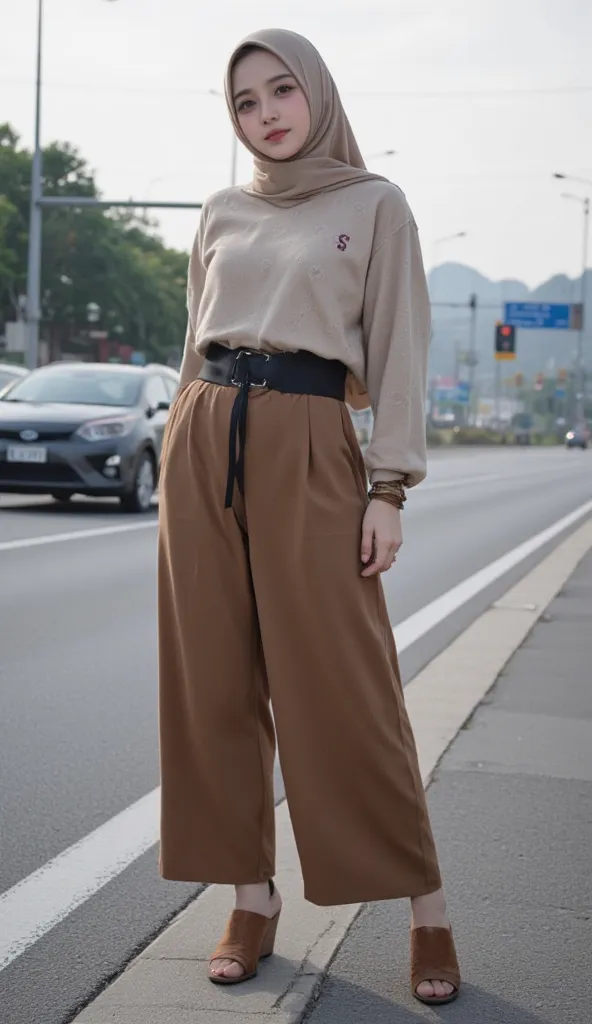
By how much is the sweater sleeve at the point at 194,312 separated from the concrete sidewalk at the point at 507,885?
1.20 meters

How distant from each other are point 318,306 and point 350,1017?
50.6 inches

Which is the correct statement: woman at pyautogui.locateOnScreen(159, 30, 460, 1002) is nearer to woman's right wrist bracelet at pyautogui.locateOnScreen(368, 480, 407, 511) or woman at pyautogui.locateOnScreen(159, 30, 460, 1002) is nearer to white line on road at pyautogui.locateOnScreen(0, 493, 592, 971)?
woman's right wrist bracelet at pyautogui.locateOnScreen(368, 480, 407, 511)

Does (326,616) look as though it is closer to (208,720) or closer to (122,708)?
(208,720)

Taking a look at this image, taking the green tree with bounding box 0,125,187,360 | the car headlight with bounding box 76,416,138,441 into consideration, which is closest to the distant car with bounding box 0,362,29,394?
the car headlight with bounding box 76,416,138,441

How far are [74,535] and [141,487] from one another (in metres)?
2.72

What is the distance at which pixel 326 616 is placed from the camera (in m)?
2.90

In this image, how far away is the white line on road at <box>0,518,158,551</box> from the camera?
37.8 feet

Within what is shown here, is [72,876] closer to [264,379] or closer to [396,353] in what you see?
[264,379]

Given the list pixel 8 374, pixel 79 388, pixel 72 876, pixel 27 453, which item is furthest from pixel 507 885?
pixel 8 374

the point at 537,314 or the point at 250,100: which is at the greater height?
the point at 537,314

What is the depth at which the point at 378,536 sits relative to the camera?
2930 mm

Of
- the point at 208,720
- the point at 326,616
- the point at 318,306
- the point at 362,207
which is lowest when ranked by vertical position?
the point at 208,720

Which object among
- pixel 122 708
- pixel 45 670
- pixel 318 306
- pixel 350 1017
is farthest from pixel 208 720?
pixel 45 670

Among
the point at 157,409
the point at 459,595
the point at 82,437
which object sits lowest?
the point at 459,595
